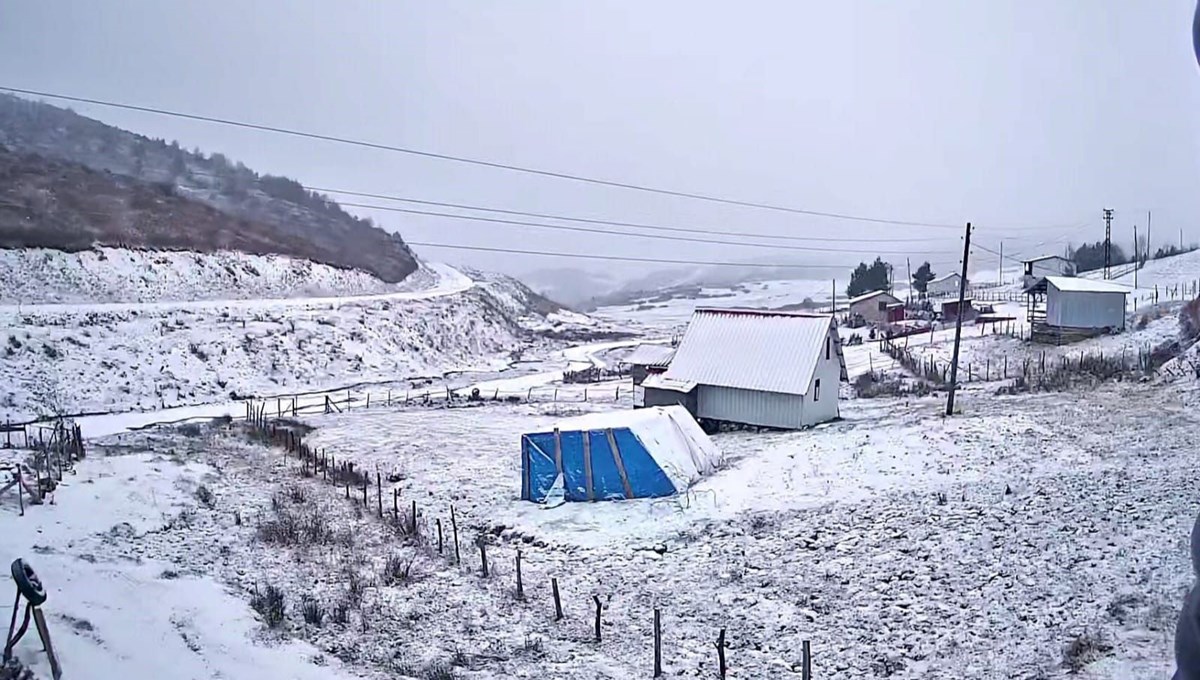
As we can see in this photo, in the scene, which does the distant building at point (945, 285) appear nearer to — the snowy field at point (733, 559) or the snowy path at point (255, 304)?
the snowy path at point (255, 304)

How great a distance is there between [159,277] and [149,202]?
9.02 m

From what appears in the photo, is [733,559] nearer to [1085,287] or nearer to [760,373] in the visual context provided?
[760,373]

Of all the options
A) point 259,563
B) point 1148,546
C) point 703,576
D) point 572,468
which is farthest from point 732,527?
point 259,563

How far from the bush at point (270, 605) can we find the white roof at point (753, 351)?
17.3 metres

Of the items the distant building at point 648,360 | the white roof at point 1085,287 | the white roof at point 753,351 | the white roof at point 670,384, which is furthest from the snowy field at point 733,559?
the white roof at point 1085,287

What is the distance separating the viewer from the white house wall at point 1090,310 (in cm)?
3972

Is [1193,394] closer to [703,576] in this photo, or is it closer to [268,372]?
[703,576]

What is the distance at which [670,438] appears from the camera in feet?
60.3

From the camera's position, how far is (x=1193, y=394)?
2197 centimetres

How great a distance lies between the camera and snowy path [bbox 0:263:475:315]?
34250mm

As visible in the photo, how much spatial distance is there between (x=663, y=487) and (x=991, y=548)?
22.3 feet

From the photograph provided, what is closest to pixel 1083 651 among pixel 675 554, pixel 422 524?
pixel 675 554

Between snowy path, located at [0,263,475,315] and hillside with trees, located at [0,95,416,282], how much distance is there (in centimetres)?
335

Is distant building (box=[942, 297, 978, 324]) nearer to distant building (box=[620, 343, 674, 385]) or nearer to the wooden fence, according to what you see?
distant building (box=[620, 343, 674, 385])
